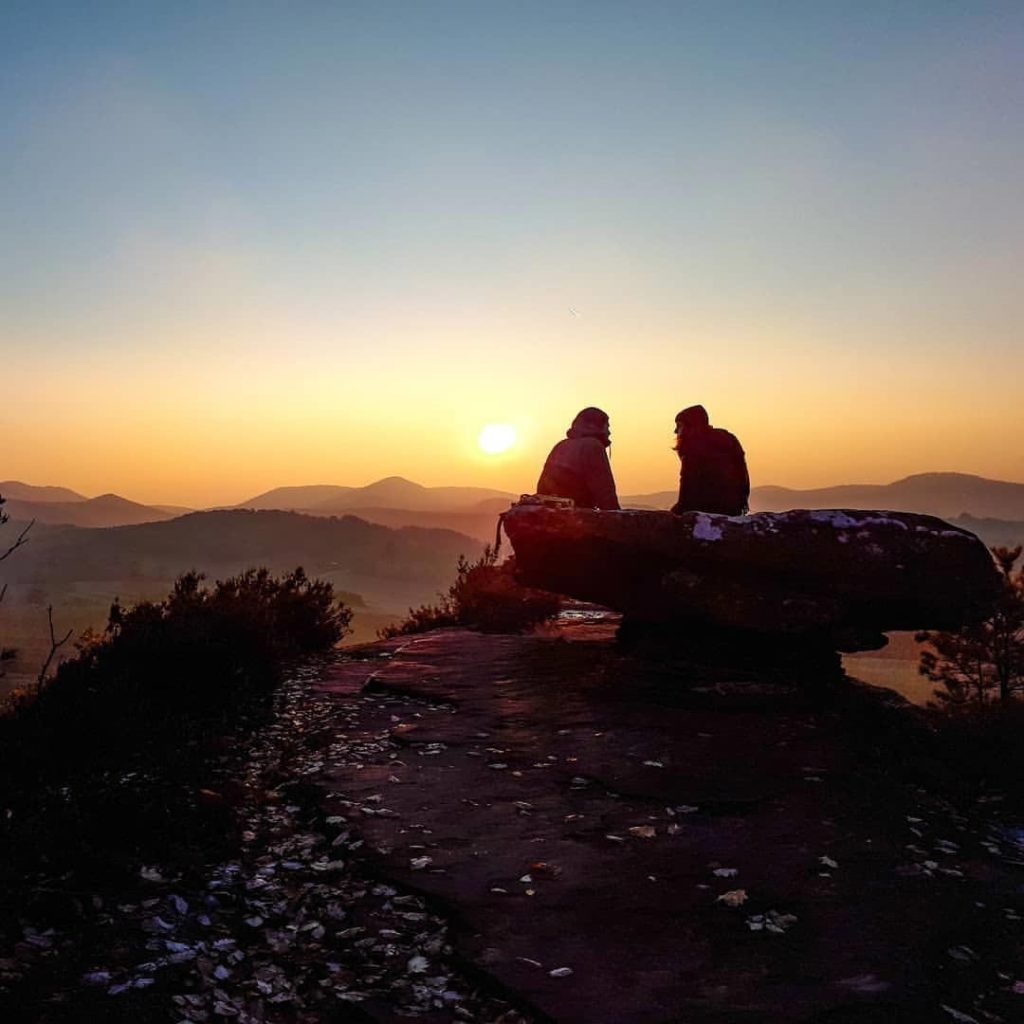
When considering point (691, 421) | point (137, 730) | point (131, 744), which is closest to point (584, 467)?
point (691, 421)

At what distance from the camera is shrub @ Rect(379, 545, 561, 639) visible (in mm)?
16031

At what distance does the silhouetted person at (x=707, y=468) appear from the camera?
11.6 m

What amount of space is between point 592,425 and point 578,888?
30.6ft

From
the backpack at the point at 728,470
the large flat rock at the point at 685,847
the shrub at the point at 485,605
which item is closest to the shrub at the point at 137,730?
the large flat rock at the point at 685,847

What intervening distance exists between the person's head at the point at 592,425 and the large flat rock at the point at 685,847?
15.5 ft

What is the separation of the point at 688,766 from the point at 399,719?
3.42m

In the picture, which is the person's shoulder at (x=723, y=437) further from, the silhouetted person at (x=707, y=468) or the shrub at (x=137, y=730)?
the shrub at (x=137, y=730)

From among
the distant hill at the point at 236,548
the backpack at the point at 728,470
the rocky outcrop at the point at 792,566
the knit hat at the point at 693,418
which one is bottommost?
the distant hill at the point at 236,548

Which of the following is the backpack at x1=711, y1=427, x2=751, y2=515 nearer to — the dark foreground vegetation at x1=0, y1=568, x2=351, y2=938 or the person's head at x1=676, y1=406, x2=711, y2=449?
the person's head at x1=676, y1=406, x2=711, y2=449

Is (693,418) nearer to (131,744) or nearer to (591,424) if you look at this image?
(591,424)

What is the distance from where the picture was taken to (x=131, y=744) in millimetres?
7238

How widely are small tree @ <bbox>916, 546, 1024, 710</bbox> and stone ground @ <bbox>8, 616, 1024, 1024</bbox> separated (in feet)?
18.0

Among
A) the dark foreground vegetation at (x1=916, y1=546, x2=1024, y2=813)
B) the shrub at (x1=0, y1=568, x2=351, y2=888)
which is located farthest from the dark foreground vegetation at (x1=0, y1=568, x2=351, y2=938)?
the dark foreground vegetation at (x1=916, y1=546, x2=1024, y2=813)

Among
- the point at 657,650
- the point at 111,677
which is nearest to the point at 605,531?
the point at 657,650
